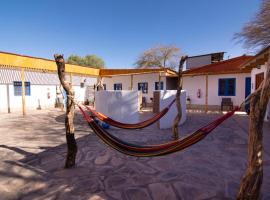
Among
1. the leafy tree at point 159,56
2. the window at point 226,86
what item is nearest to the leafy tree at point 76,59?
the leafy tree at point 159,56

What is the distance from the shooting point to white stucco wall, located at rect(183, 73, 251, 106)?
10.8 metres

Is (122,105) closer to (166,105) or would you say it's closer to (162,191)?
(166,105)

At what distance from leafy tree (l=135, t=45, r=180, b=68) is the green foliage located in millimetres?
12547

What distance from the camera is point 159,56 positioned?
26.7 meters

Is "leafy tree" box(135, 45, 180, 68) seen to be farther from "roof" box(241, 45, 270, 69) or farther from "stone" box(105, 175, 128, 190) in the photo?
"stone" box(105, 175, 128, 190)

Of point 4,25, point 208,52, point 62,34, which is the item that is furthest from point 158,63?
point 4,25

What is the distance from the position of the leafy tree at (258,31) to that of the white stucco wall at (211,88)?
4.03 m

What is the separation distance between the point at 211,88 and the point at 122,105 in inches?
312

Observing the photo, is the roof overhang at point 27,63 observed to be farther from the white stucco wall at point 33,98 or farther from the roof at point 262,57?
the roof at point 262,57

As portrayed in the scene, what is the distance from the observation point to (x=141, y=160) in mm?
3525

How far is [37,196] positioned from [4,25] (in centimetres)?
1355

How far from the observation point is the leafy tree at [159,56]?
26547 mm

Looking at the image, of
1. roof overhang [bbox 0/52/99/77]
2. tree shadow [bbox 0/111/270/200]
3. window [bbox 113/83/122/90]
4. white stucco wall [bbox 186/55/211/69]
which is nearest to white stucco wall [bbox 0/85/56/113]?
roof overhang [bbox 0/52/99/77]

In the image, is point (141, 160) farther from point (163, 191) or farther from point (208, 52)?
point (208, 52)
